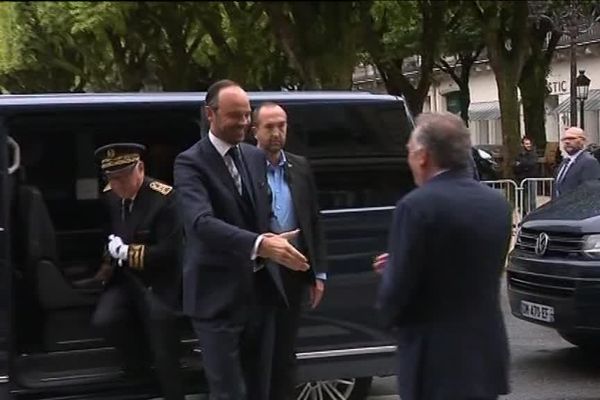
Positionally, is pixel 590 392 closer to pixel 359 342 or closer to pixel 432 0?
pixel 359 342

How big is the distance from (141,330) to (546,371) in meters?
3.54

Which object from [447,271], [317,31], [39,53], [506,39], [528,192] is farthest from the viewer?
[528,192]

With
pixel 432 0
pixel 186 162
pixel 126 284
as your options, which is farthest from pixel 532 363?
pixel 432 0

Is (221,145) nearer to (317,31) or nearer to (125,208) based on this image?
(125,208)

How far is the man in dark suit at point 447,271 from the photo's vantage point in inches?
158

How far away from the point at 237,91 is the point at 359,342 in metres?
1.90

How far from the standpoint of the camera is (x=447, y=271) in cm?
406

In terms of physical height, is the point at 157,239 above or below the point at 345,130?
below

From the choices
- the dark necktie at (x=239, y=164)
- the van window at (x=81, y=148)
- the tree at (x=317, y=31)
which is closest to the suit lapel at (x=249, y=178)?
the dark necktie at (x=239, y=164)

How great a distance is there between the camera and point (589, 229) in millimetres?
8031

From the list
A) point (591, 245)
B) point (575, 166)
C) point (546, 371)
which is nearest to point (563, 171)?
point (575, 166)

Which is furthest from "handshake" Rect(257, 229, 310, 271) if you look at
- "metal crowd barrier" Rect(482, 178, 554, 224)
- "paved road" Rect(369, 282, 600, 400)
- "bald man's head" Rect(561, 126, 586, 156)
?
"metal crowd barrier" Rect(482, 178, 554, 224)

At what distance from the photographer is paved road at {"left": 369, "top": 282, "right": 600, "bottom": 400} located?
25.5 ft

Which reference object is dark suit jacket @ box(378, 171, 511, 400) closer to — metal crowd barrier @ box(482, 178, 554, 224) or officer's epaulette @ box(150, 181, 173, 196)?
officer's epaulette @ box(150, 181, 173, 196)
